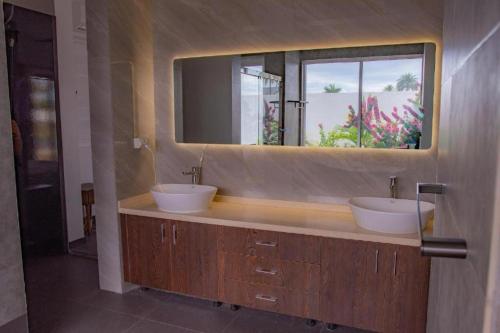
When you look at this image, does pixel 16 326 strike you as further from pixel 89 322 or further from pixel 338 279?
pixel 338 279

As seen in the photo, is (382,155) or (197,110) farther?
(197,110)

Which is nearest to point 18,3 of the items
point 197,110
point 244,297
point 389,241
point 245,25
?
point 197,110

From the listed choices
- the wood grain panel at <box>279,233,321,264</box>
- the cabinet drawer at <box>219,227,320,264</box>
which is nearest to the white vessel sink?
the cabinet drawer at <box>219,227,320,264</box>

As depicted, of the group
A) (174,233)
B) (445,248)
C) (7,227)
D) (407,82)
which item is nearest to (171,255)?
(174,233)

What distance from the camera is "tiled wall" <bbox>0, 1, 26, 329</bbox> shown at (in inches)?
75.5

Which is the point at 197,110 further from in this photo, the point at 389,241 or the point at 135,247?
the point at 389,241

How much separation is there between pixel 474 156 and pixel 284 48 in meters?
2.53

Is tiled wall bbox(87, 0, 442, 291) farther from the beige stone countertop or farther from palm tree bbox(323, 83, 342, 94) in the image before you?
palm tree bbox(323, 83, 342, 94)

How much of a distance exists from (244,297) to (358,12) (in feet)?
7.00

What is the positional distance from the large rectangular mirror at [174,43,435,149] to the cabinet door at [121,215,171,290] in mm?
800

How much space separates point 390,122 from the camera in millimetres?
2643

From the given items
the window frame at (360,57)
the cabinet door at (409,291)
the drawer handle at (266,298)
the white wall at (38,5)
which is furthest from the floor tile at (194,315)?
the white wall at (38,5)

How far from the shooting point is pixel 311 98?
287 centimetres

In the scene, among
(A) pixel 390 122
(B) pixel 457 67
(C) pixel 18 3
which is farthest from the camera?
(C) pixel 18 3
